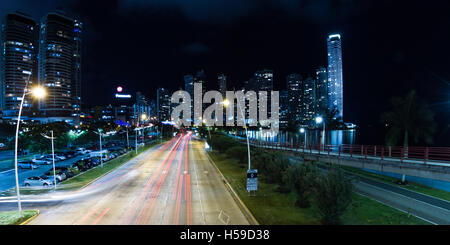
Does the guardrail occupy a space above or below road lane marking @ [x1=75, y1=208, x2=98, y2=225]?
above

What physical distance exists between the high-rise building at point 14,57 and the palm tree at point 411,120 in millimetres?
206367

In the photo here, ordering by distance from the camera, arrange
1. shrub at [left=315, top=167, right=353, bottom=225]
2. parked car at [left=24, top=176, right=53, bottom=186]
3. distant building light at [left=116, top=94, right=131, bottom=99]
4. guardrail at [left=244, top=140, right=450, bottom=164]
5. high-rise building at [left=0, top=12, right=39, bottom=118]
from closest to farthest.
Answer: shrub at [left=315, top=167, right=353, bottom=225] < guardrail at [left=244, top=140, right=450, bottom=164] < parked car at [left=24, top=176, right=53, bottom=186] < high-rise building at [left=0, top=12, right=39, bottom=118] < distant building light at [left=116, top=94, right=131, bottom=99]

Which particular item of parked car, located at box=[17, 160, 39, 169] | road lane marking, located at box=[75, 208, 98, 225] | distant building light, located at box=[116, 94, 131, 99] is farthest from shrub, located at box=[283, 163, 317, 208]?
distant building light, located at box=[116, 94, 131, 99]

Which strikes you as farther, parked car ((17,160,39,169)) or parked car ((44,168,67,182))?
parked car ((17,160,39,169))

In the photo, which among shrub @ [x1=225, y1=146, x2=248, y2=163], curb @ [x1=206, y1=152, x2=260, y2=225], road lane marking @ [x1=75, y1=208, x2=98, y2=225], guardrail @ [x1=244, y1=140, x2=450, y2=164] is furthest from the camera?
shrub @ [x1=225, y1=146, x2=248, y2=163]

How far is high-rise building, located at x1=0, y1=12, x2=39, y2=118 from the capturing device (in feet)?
531

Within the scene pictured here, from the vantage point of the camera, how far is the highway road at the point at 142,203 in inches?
663

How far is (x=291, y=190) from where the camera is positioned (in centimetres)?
2442

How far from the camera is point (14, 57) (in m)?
164

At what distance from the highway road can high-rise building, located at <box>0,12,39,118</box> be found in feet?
609

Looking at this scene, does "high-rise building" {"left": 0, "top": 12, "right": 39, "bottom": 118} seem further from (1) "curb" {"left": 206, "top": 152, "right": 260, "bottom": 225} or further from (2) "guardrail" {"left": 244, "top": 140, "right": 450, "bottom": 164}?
(1) "curb" {"left": 206, "top": 152, "right": 260, "bottom": 225}

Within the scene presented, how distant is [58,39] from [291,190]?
198862 millimetres
